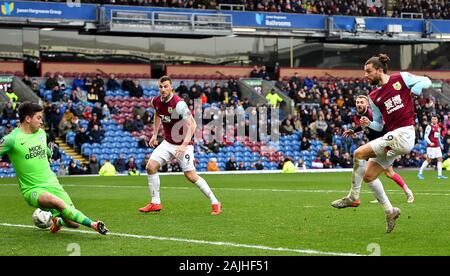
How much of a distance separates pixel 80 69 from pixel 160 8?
19.1 ft

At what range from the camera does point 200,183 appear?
15.8 meters

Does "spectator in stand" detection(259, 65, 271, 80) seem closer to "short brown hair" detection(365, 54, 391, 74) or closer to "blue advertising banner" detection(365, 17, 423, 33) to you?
"blue advertising banner" detection(365, 17, 423, 33)

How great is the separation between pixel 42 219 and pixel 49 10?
32.9 m

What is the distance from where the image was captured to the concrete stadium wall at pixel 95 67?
46.9 metres

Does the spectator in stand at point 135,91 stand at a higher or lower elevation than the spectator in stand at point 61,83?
lower

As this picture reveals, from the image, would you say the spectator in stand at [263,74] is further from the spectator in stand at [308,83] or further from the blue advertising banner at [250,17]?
the blue advertising banner at [250,17]

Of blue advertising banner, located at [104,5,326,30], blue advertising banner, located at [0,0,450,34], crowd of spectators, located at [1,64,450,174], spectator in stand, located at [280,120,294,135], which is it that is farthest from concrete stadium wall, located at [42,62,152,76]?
spectator in stand, located at [280,120,294,135]

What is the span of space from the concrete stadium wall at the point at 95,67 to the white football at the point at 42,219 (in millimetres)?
34539

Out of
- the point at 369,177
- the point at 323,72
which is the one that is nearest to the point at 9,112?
the point at 323,72

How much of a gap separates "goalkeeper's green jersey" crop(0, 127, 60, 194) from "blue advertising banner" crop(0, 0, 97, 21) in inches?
1280

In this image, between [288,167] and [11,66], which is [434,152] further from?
[11,66]

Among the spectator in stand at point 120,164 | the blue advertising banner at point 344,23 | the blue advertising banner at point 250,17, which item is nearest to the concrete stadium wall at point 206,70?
the blue advertising banner at point 250,17

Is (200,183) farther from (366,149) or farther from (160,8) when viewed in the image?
(160,8)

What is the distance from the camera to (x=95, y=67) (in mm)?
48312
